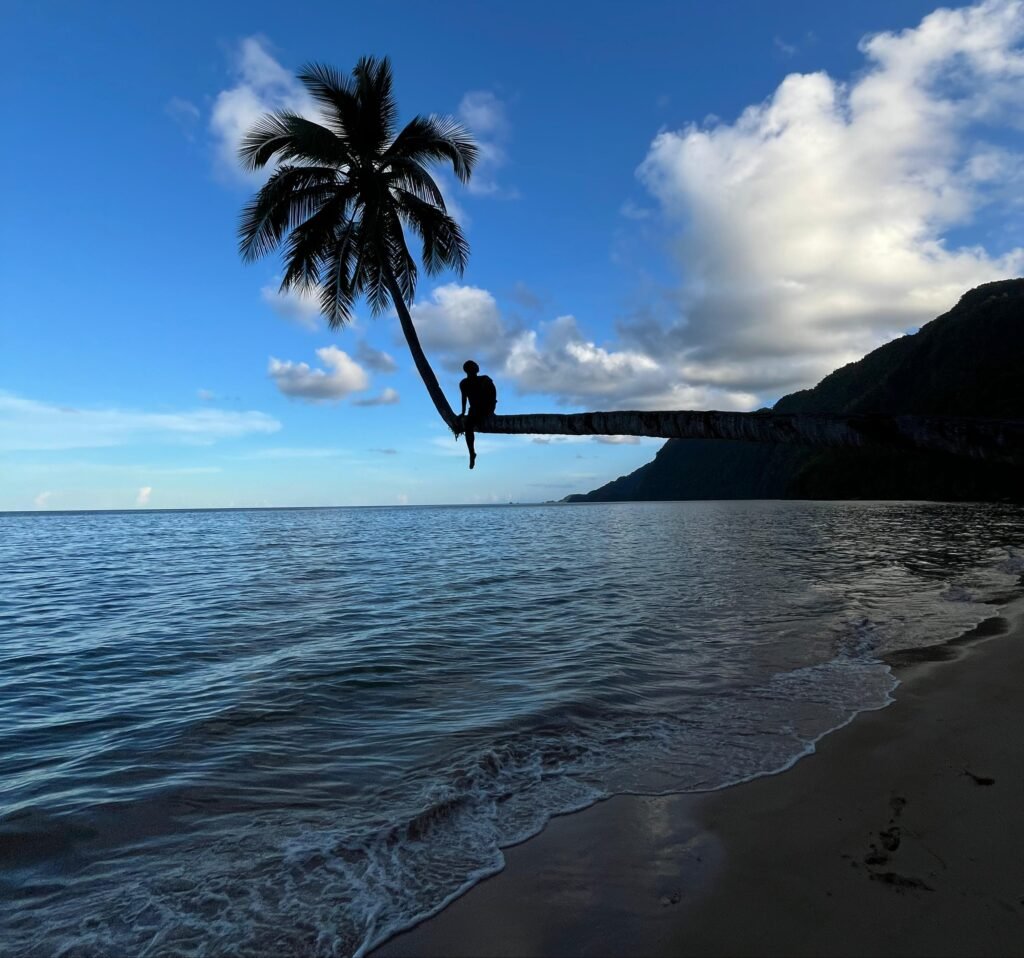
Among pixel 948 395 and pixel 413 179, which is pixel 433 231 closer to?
pixel 413 179

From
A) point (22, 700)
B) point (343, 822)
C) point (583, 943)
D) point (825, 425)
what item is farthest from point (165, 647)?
point (825, 425)

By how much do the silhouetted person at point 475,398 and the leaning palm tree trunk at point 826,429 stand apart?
1591mm

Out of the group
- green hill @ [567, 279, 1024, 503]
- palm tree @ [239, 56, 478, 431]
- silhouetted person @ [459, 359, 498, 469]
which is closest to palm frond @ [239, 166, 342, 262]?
palm tree @ [239, 56, 478, 431]

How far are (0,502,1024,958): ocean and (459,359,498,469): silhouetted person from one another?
3864mm

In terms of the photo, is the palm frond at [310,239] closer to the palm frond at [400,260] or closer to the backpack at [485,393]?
the palm frond at [400,260]

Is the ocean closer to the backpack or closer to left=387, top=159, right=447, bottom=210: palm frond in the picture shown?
the backpack

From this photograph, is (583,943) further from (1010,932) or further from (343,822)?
(343,822)

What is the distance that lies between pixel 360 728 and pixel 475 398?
4.70m

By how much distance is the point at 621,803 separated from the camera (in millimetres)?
5285

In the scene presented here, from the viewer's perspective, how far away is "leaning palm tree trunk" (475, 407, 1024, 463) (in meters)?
3.40

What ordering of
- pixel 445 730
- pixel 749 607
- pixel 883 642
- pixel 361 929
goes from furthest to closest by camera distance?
pixel 749 607, pixel 883 642, pixel 445 730, pixel 361 929

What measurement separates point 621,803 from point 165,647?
431 inches

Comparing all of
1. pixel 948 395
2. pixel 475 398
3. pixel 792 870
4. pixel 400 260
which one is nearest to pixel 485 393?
pixel 475 398

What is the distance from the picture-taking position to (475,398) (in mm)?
8750
